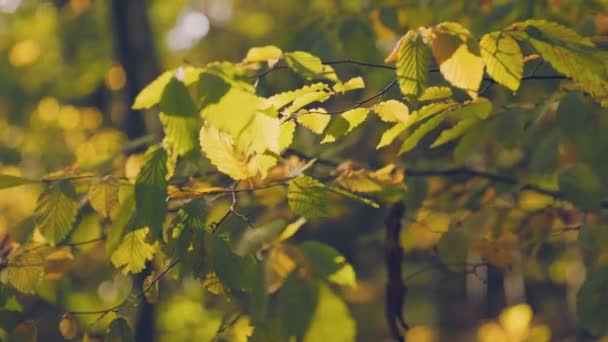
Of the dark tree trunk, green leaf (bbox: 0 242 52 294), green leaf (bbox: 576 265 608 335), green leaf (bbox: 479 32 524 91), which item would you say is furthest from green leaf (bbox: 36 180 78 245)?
the dark tree trunk

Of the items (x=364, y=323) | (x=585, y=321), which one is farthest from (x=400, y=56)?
(x=364, y=323)

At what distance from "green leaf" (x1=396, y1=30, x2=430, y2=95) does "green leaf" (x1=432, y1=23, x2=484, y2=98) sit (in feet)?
0.07

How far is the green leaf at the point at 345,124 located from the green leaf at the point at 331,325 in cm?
28

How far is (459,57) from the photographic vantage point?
1.01 meters

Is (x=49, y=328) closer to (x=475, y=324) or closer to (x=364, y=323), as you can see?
(x=364, y=323)

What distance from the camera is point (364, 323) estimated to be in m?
5.54

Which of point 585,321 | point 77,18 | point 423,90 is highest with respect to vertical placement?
point 423,90

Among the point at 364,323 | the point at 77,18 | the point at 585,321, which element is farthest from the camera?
the point at 364,323

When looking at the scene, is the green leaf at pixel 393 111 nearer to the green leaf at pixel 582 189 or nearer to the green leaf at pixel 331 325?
the green leaf at pixel 331 325

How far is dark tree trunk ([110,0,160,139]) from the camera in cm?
261

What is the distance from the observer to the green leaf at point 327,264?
1004 millimetres

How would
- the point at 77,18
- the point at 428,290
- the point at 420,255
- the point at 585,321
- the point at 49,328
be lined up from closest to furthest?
the point at 585,321, the point at 77,18, the point at 49,328, the point at 420,255, the point at 428,290

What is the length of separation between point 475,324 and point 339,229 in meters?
2.05

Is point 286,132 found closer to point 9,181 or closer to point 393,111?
point 393,111
